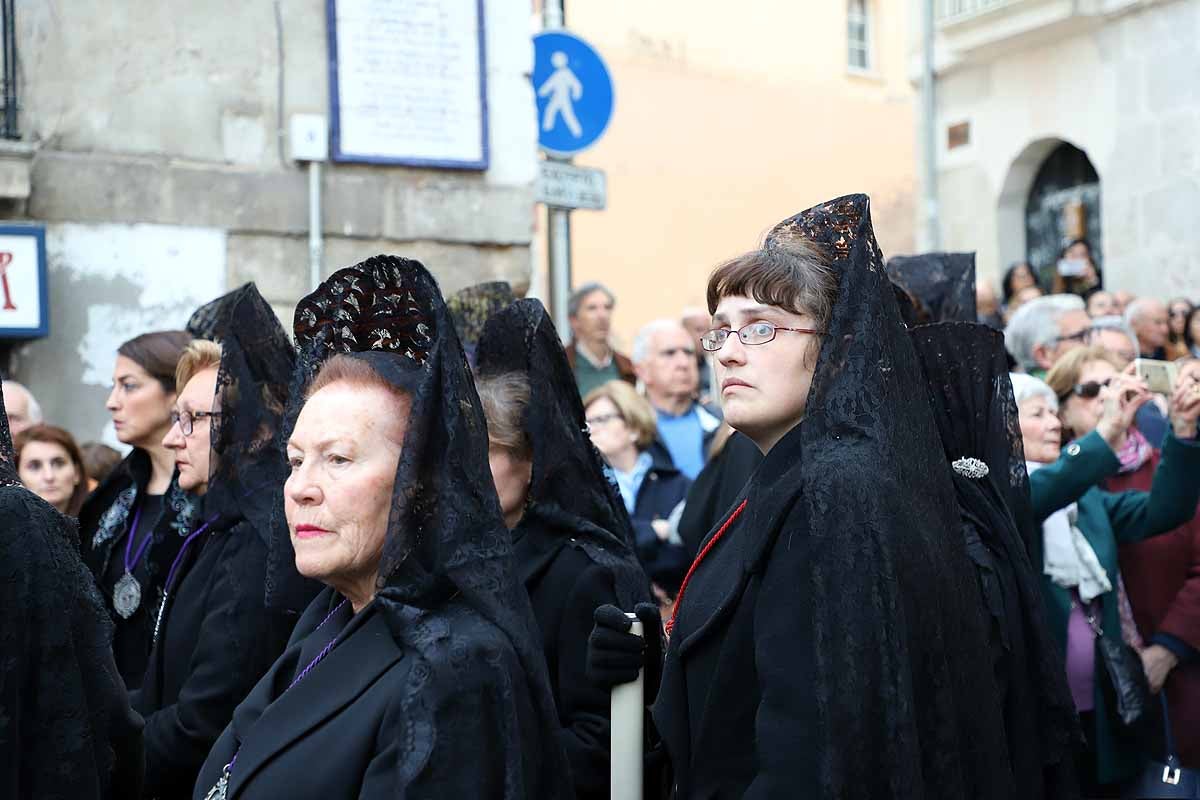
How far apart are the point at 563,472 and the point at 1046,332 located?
3.61 meters

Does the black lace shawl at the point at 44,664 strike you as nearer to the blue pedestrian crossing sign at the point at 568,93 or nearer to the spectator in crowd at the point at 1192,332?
the blue pedestrian crossing sign at the point at 568,93

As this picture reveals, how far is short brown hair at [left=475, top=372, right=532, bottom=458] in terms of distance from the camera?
12.6 ft

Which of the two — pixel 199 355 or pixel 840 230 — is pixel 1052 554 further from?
pixel 199 355

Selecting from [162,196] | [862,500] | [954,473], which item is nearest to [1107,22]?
[162,196]

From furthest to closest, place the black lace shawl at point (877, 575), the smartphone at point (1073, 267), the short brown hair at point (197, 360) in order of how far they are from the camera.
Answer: the smartphone at point (1073, 267) < the short brown hair at point (197, 360) < the black lace shawl at point (877, 575)

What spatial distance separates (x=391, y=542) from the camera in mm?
2471


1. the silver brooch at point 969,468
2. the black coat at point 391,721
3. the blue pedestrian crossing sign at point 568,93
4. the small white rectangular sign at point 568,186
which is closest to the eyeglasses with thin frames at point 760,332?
the black coat at point 391,721

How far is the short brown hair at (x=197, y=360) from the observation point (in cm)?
442

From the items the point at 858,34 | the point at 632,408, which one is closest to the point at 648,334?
the point at 632,408

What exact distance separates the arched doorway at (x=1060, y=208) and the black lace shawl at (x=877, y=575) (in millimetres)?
12380

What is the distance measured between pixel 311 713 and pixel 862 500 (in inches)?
39.0

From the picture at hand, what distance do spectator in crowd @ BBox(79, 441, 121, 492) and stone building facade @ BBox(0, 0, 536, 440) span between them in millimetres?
683

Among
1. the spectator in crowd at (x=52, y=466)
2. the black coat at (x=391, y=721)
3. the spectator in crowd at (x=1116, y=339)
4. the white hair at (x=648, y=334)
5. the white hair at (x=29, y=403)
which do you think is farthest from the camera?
the white hair at (x=648, y=334)

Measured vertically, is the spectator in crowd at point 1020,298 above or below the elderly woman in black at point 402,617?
above
